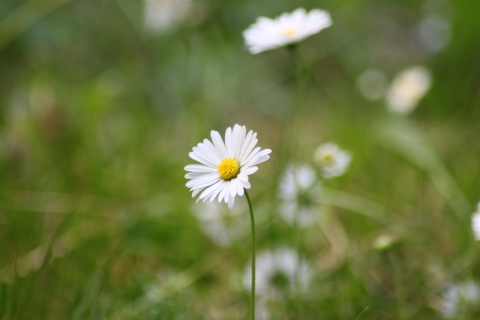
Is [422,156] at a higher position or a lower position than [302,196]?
higher

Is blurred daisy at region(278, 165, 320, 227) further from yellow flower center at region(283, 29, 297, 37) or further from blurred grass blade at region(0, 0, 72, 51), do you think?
blurred grass blade at region(0, 0, 72, 51)

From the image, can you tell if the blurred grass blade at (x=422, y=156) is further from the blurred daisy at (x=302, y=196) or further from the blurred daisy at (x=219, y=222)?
the blurred daisy at (x=219, y=222)

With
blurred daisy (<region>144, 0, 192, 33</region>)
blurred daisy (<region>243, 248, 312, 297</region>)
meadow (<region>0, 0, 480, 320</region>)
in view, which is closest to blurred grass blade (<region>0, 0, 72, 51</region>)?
meadow (<region>0, 0, 480, 320</region>)

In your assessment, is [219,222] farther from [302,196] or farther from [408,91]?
[408,91]

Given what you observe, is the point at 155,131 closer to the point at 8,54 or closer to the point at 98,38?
the point at 98,38

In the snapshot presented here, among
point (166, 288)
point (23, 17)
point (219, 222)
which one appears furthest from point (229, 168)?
point (23, 17)

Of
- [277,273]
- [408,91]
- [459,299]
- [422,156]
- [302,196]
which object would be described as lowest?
[459,299]

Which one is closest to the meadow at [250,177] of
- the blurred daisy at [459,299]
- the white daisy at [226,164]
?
the blurred daisy at [459,299]
